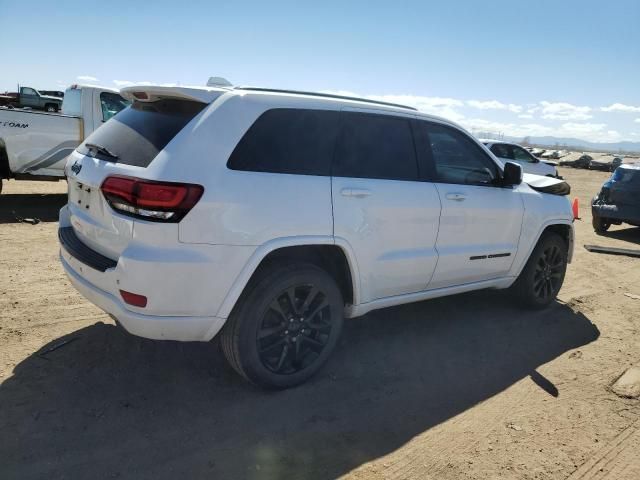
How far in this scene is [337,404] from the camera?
327 centimetres

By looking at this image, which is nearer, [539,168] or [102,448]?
[102,448]

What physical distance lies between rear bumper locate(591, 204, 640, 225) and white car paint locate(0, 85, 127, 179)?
32.5 feet

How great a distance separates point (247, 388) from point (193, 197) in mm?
1388

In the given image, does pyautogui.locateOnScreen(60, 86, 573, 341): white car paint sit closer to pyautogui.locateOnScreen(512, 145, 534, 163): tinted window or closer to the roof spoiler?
the roof spoiler

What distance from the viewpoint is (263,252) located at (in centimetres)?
296

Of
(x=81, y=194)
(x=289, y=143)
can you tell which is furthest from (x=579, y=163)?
(x=81, y=194)

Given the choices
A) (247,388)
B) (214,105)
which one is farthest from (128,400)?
(214,105)

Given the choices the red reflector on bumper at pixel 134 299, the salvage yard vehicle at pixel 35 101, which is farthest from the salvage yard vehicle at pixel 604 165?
the red reflector on bumper at pixel 134 299

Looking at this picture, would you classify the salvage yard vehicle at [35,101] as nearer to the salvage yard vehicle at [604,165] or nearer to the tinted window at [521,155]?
the tinted window at [521,155]

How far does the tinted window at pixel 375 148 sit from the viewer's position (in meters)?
3.46

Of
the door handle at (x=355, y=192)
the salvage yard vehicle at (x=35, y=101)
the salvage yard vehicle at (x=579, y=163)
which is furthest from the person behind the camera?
the salvage yard vehicle at (x=579, y=163)

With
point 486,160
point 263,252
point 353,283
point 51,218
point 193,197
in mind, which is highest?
point 486,160

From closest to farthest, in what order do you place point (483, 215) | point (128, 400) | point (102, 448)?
point (102, 448)
point (128, 400)
point (483, 215)

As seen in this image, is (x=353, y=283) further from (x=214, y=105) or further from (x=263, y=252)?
(x=214, y=105)
